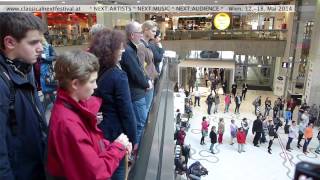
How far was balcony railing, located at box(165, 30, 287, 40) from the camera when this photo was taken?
76.3 feet

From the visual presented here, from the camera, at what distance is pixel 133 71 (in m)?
3.29

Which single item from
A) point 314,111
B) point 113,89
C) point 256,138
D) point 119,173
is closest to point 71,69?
point 113,89

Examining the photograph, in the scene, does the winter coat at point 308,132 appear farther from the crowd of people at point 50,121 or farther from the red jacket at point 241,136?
the crowd of people at point 50,121

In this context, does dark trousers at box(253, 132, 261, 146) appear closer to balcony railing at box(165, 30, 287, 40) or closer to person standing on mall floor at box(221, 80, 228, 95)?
person standing on mall floor at box(221, 80, 228, 95)

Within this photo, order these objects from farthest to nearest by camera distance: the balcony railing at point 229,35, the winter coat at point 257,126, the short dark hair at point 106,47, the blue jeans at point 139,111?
the balcony railing at point 229,35
the winter coat at point 257,126
the blue jeans at point 139,111
the short dark hair at point 106,47

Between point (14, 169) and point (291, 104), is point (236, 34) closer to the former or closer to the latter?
point (291, 104)

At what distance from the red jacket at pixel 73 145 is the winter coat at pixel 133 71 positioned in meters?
1.66

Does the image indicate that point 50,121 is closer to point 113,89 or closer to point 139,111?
point 113,89

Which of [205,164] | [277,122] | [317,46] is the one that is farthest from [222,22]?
[205,164]

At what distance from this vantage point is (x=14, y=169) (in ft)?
5.43

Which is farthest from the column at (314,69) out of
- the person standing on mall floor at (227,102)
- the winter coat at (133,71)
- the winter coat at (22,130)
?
the winter coat at (22,130)

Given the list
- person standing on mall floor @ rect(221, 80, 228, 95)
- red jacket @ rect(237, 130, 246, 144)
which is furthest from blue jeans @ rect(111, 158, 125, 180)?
person standing on mall floor @ rect(221, 80, 228, 95)

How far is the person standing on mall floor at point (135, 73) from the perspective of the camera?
3244 mm

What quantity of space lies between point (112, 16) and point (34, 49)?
18.3 metres
